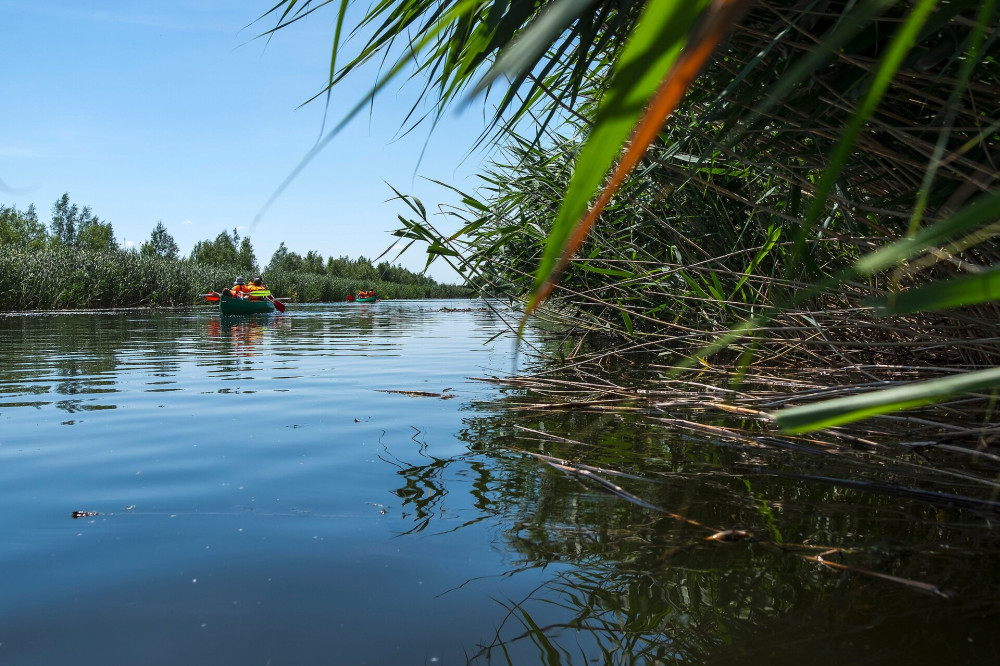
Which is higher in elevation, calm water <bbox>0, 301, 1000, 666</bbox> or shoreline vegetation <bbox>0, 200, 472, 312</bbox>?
shoreline vegetation <bbox>0, 200, 472, 312</bbox>

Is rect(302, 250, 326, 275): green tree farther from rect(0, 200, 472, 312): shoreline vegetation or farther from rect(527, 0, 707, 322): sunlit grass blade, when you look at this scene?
rect(527, 0, 707, 322): sunlit grass blade

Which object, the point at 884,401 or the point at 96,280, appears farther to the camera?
the point at 96,280

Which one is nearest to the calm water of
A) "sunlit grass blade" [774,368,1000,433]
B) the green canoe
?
"sunlit grass blade" [774,368,1000,433]

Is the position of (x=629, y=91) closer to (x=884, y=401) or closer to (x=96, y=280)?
(x=884, y=401)

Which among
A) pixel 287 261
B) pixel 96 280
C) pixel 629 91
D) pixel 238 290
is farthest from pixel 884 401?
pixel 287 261

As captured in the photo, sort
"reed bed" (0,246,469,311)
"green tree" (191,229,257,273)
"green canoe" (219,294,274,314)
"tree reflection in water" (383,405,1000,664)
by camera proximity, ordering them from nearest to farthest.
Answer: "tree reflection in water" (383,405,1000,664)
"green canoe" (219,294,274,314)
"reed bed" (0,246,469,311)
"green tree" (191,229,257,273)

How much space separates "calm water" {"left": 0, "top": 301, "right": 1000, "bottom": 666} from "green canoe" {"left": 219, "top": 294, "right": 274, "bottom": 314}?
17.0m

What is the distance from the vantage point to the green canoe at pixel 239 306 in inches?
786

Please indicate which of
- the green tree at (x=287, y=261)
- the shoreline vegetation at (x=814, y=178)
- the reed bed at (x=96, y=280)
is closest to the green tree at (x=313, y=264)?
the green tree at (x=287, y=261)

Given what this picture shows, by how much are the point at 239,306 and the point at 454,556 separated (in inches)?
783

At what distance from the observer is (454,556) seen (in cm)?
199

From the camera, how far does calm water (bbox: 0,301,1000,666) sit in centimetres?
Answer: 151

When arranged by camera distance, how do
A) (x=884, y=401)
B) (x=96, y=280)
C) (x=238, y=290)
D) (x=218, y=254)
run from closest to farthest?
(x=884, y=401) → (x=238, y=290) → (x=96, y=280) → (x=218, y=254)

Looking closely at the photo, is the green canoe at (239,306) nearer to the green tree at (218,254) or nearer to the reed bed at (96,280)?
the reed bed at (96,280)
